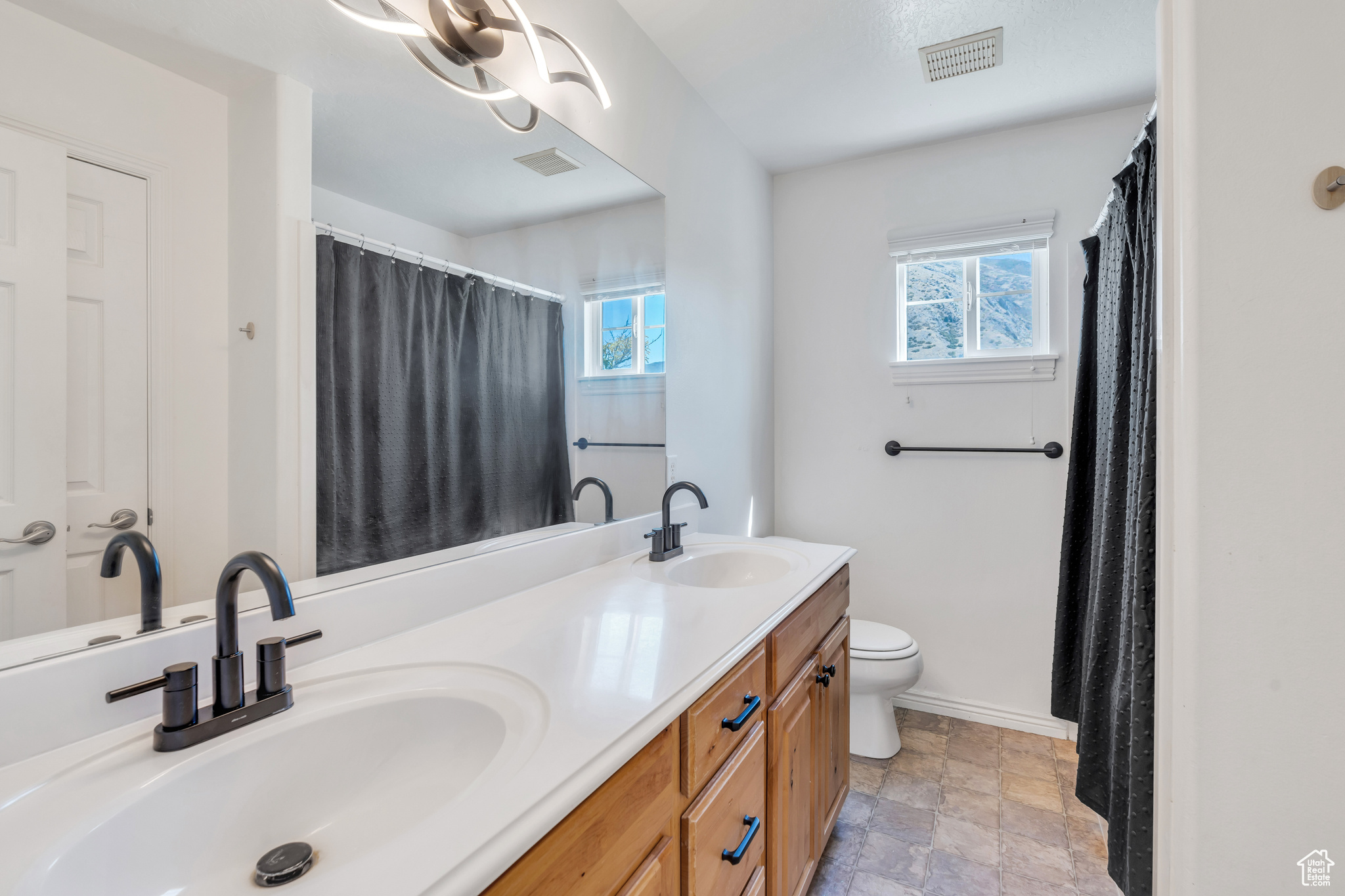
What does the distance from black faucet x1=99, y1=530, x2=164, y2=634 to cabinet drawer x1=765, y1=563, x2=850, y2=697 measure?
958 mm

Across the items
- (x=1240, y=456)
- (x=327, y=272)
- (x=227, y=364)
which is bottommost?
(x=1240, y=456)

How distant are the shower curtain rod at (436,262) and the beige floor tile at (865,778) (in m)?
1.87

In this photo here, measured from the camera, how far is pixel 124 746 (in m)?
0.65

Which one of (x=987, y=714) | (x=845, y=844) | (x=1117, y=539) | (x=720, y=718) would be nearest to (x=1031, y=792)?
(x=987, y=714)

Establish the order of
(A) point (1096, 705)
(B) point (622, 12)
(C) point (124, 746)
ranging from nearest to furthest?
(C) point (124, 746) → (A) point (1096, 705) → (B) point (622, 12)

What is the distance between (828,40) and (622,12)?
0.63 m

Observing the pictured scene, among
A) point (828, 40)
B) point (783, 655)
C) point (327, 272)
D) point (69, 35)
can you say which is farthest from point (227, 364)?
point (828, 40)

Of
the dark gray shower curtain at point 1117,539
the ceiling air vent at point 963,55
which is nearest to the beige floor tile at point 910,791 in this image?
the dark gray shower curtain at point 1117,539

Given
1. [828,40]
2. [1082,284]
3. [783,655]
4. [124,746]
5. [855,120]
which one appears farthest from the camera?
[855,120]

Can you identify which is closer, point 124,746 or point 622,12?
point 124,746

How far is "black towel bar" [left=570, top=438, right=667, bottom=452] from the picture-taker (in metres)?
1.63

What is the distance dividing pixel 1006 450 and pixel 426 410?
2186 millimetres

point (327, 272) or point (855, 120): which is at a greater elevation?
point (855, 120)

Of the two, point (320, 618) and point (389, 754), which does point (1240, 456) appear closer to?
point (389, 754)
